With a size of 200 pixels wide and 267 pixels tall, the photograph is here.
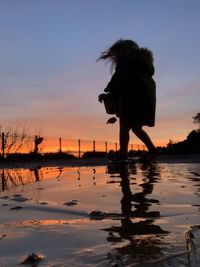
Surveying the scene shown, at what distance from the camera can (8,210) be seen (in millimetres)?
4113

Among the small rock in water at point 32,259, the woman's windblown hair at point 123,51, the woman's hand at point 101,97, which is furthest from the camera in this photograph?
the woman's hand at point 101,97

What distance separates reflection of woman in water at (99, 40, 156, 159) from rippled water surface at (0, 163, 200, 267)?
3.96 m

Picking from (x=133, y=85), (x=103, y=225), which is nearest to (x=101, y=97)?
(x=133, y=85)

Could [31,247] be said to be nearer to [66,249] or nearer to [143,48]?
[66,249]

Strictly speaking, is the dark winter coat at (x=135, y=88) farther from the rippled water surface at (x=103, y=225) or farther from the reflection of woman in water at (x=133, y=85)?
the rippled water surface at (x=103, y=225)

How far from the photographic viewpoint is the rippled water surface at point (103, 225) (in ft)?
7.80

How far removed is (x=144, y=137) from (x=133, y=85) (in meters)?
1.01

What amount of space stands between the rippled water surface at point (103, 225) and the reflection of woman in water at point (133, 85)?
156 inches

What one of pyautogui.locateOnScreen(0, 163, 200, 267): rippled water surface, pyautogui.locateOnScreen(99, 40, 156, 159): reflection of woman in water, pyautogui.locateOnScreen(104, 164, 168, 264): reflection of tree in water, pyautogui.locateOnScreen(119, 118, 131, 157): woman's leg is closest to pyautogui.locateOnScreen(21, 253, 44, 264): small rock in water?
pyautogui.locateOnScreen(0, 163, 200, 267): rippled water surface

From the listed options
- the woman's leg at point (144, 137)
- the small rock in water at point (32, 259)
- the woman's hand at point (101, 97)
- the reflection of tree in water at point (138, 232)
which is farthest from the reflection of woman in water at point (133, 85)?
the small rock in water at point (32, 259)

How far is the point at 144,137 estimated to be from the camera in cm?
990

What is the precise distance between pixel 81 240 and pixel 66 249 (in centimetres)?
23

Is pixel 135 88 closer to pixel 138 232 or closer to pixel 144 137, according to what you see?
pixel 144 137

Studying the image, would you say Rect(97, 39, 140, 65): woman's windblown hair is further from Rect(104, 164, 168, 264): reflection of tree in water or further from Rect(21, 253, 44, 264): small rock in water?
Rect(21, 253, 44, 264): small rock in water
